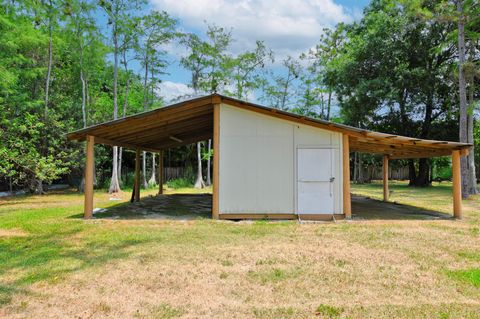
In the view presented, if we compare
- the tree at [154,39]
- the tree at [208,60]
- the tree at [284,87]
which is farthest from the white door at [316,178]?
the tree at [284,87]

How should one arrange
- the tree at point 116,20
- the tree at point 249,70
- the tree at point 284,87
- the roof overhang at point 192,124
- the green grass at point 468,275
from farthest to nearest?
the tree at point 284,87 < the tree at point 249,70 < the tree at point 116,20 < the roof overhang at point 192,124 < the green grass at point 468,275

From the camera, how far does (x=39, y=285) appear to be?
4.04m

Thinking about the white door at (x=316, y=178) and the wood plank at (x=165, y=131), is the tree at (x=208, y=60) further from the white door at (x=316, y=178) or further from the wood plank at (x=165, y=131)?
the white door at (x=316, y=178)

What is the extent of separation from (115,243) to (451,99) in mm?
22415

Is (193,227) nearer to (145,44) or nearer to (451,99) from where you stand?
(145,44)

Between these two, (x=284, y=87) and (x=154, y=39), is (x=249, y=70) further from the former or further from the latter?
(x=154, y=39)

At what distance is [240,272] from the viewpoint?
4.51 meters

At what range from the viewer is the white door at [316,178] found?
28.9 ft

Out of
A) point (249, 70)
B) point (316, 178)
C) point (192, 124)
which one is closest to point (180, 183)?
point (249, 70)

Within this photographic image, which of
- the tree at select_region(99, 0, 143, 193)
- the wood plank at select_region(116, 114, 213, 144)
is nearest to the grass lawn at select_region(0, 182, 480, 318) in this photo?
the wood plank at select_region(116, 114, 213, 144)

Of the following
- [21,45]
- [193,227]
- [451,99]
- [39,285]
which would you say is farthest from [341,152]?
[451,99]

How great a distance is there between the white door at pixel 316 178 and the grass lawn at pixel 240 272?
1302 millimetres

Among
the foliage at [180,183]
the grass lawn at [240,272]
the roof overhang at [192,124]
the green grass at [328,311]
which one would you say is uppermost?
the roof overhang at [192,124]

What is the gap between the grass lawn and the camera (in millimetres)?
3416
